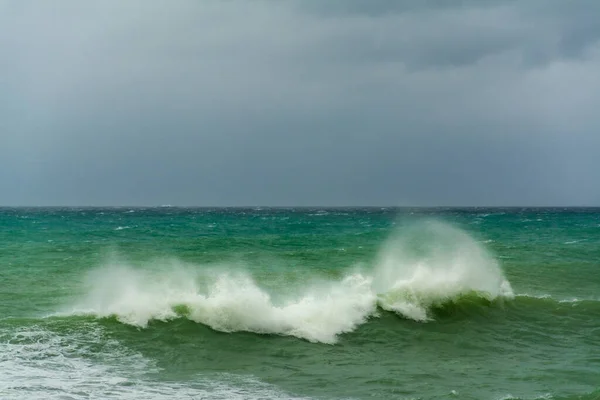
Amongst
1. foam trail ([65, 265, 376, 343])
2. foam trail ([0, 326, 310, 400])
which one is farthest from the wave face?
foam trail ([0, 326, 310, 400])

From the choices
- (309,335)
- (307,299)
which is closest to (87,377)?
(309,335)

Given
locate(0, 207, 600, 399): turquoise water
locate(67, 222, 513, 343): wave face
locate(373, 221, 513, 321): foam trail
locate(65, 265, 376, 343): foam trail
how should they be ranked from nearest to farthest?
locate(0, 207, 600, 399): turquoise water, locate(65, 265, 376, 343): foam trail, locate(67, 222, 513, 343): wave face, locate(373, 221, 513, 321): foam trail

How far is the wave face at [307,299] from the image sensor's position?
13695 mm

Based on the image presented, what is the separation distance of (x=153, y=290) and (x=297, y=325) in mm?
3677

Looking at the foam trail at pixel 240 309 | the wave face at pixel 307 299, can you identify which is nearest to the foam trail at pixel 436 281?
the wave face at pixel 307 299

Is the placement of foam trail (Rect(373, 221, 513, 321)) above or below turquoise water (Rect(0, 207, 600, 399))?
above

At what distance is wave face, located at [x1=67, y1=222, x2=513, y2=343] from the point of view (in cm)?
1370

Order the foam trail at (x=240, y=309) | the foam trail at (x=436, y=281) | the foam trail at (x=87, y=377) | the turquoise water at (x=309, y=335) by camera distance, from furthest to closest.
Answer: the foam trail at (x=436, y=281), the foam trail at (x=240, y=309), the turquoise water at (x=309, y=335), the foam trail at (x=87, y=377)

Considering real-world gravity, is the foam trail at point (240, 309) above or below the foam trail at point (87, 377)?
above

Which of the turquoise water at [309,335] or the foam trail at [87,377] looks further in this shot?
the turquoise water at [309,335]

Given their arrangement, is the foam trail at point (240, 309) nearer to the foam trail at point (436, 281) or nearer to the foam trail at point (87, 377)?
the foam trail at point (436, 281)

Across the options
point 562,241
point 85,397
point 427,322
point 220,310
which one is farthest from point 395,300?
point 562,241

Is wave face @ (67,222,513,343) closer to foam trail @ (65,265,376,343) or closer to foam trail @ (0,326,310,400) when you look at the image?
foam trail @ (65,265,376,343)

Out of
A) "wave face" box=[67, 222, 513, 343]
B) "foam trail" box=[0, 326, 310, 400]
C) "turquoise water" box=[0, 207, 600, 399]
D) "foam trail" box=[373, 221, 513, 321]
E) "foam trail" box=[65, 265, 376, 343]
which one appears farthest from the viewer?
"foam trail" box=[373, 221, 513, 321]
